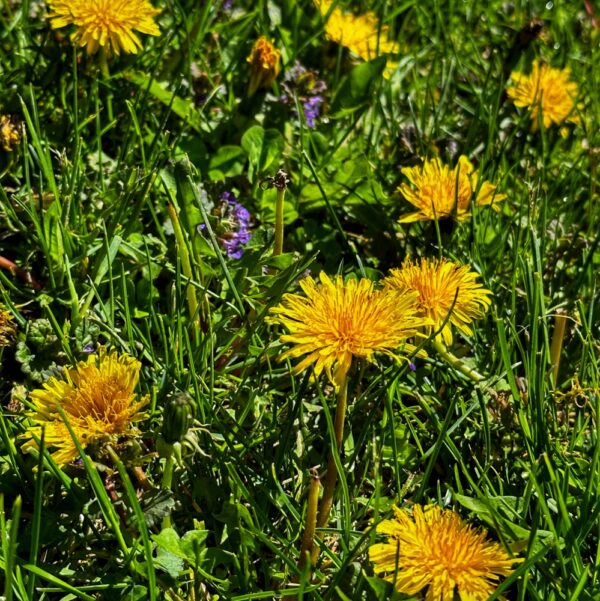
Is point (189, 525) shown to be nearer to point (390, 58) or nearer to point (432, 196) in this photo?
point (432, 196)

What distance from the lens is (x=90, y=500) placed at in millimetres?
1431

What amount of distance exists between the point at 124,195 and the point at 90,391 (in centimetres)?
56

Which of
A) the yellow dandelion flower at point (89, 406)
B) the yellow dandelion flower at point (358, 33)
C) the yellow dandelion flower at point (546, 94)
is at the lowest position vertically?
the yellow dandelion flower at point (89, 406)

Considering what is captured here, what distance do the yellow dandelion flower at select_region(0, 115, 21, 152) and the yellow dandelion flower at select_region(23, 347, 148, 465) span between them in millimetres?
718

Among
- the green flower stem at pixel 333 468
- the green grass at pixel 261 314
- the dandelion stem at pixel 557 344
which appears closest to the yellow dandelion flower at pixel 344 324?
the green flower stem at pixel 333 468

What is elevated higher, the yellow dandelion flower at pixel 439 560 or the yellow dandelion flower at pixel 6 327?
the yellow dandelion flower at pixel 439 560

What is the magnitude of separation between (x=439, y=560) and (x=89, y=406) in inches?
23.8

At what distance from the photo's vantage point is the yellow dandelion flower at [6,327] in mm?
1626

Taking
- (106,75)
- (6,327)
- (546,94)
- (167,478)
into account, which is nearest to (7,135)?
(106,75)

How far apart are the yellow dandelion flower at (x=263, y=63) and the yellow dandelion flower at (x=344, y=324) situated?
36.1 inches

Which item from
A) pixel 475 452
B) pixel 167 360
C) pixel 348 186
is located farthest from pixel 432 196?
pixel 167 360

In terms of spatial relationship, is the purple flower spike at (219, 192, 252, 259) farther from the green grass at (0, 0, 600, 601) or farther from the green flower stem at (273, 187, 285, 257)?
the green flower stem at (273, 187, 285, 257)

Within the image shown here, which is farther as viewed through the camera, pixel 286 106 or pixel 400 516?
pixel 286 106

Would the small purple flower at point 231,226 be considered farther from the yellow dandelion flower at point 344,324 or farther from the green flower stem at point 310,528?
the green flower stem at point 310,528
